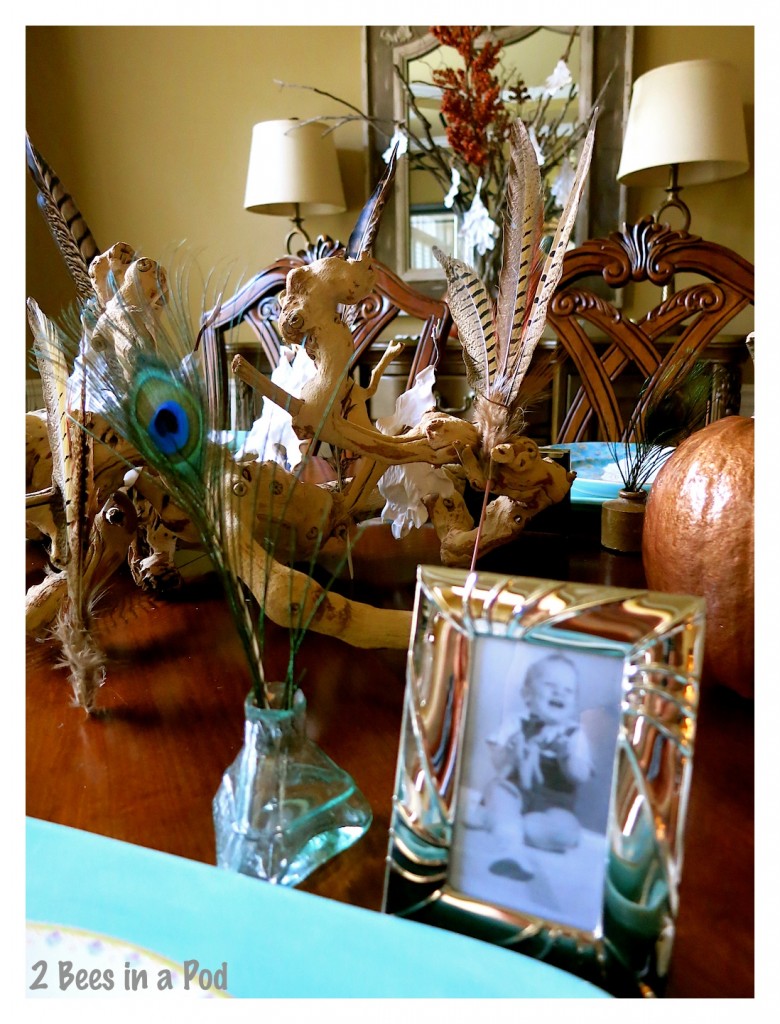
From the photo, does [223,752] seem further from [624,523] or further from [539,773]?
[624,523]

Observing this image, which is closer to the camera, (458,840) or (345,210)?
(458,840)

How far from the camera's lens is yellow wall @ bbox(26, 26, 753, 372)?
241cm

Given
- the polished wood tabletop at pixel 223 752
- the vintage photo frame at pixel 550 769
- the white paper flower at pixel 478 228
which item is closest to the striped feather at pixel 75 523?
the polished wood tabletop at pixel 223 752

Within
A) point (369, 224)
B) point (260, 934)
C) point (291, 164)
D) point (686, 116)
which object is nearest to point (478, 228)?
point (686, 116)

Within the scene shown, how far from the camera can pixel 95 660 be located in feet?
1.34

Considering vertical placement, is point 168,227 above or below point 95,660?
above

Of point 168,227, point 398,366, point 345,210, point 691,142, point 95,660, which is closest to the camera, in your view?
point 95,660

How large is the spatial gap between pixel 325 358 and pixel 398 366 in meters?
1.47

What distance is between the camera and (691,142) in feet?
5.90

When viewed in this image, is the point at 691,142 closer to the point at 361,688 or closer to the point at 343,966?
the point at 361,688

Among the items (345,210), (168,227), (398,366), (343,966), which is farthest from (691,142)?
(343,966)

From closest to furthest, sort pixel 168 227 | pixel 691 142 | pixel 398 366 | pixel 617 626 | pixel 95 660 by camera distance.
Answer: pixel 617 626, pixel 95 660, pixel 691 142, pixel 398 366, pixel 168 227

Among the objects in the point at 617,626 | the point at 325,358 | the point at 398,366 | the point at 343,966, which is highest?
the point at 398,366

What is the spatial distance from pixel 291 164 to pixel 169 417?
2.12 metres
